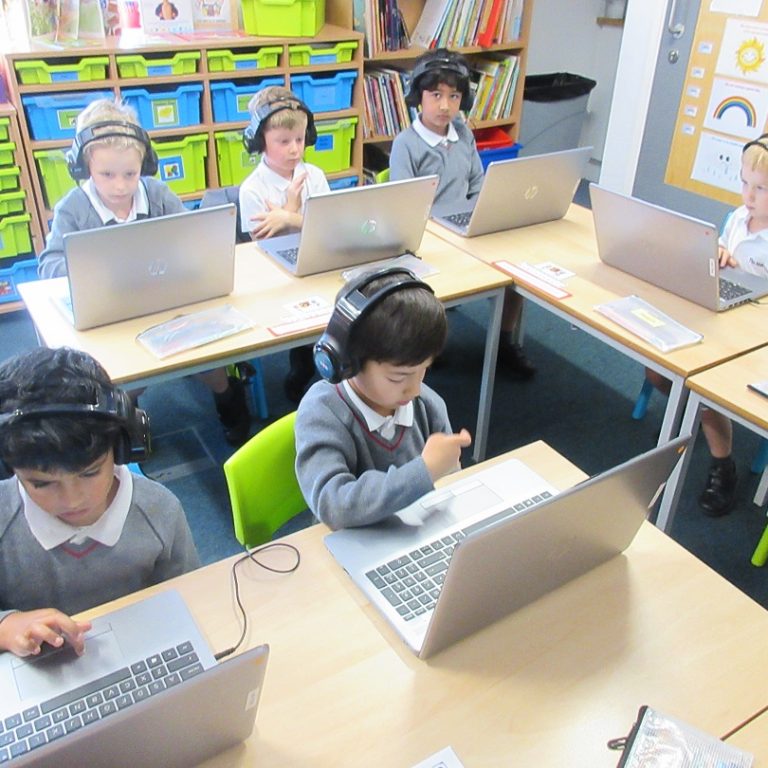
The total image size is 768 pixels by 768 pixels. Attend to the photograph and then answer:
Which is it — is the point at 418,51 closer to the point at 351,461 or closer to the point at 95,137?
the point at 95,137

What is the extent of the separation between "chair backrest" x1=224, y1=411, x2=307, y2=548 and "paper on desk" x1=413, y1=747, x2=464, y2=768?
0.54 meters

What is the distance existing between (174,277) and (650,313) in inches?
48.8

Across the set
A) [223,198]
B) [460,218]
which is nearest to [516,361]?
[460,218]

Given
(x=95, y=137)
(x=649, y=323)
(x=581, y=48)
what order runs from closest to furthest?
(x=649, y=323) < (x=95, y=137) < (x=581, y=48)

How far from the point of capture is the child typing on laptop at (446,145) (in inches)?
102

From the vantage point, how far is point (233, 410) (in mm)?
2418

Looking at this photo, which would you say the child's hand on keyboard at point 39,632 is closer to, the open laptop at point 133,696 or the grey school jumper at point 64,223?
the open laptop at point 133,696

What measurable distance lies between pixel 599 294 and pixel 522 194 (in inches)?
19.6

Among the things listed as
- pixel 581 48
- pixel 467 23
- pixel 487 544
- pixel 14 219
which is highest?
pixel 467 23

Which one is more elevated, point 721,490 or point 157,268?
point 157,268

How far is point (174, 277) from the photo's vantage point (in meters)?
1.80

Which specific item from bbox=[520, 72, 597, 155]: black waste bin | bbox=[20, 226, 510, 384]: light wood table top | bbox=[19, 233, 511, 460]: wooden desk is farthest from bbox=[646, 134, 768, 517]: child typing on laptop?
bbox=[520, 72, 597, 155]: black waste bin

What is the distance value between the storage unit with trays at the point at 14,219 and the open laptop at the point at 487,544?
2440mm

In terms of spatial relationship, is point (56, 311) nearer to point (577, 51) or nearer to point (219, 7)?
point (219, 7)
